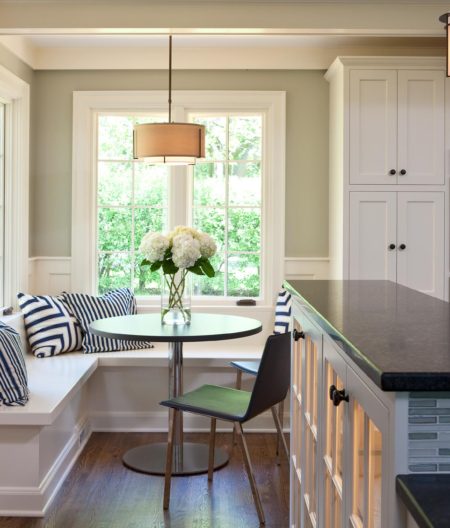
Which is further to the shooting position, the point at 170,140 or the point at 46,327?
the point at 46,327

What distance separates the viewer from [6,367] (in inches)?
124

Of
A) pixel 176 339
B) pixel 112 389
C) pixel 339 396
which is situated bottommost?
pixel 112 389

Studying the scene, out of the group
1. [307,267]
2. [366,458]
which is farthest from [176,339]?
[366,458]

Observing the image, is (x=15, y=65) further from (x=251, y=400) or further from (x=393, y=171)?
(x=251, y=400)

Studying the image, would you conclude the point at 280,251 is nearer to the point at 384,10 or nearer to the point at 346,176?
the point at 346,176

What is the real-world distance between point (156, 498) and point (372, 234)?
2.20 metres

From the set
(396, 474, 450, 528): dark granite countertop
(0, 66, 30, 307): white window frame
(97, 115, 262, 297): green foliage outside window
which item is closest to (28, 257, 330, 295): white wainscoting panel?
(97, 115, 262, 297): green foliage outside window

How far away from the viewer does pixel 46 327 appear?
14.7 ft

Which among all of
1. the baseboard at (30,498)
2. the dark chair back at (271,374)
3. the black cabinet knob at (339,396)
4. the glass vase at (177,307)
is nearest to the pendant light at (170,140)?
the glass vase at (177,307)

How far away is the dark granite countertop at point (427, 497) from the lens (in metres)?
0.87

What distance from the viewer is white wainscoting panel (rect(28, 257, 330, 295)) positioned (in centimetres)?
502

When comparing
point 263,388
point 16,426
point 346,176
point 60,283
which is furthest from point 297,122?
point 16,426

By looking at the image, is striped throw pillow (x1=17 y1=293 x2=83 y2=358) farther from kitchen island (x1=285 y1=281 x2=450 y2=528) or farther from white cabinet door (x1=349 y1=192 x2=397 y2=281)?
kitchen island (x1=285 y1=281 x2=450 y2=528)

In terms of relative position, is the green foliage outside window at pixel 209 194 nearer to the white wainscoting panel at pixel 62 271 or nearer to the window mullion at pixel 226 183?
the window mullion at pixel 226 183
